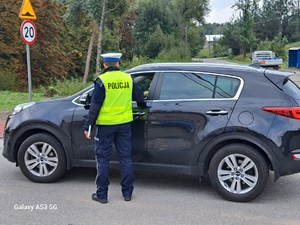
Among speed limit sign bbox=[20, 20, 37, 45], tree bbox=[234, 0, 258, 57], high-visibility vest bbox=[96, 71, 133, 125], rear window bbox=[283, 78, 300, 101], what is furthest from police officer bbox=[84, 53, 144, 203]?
tree bbox=[234, 0, 258, 57]

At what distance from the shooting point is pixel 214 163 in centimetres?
460

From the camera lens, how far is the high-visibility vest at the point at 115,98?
171 inches

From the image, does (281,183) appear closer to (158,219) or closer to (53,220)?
(158,219)

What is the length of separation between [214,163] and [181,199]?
60cm

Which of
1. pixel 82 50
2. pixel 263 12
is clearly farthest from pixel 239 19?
pixel 82 50

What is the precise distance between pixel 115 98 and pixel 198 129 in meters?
1.06

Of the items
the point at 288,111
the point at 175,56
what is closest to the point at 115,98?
the point at 288,111

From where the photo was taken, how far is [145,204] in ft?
14.8

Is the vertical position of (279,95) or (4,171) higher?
(279,95)

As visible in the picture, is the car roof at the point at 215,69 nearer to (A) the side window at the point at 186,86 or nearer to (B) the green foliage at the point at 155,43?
(A) the side window at the point at 186,86

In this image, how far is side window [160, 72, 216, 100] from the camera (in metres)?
4.77

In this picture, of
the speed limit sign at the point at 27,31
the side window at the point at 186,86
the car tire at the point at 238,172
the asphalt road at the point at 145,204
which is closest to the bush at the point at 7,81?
the speed limit sign at the point at 27,31

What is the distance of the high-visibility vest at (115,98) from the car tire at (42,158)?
102 centimetres

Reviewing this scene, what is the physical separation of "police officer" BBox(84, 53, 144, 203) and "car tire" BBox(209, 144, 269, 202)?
1.05 meters
